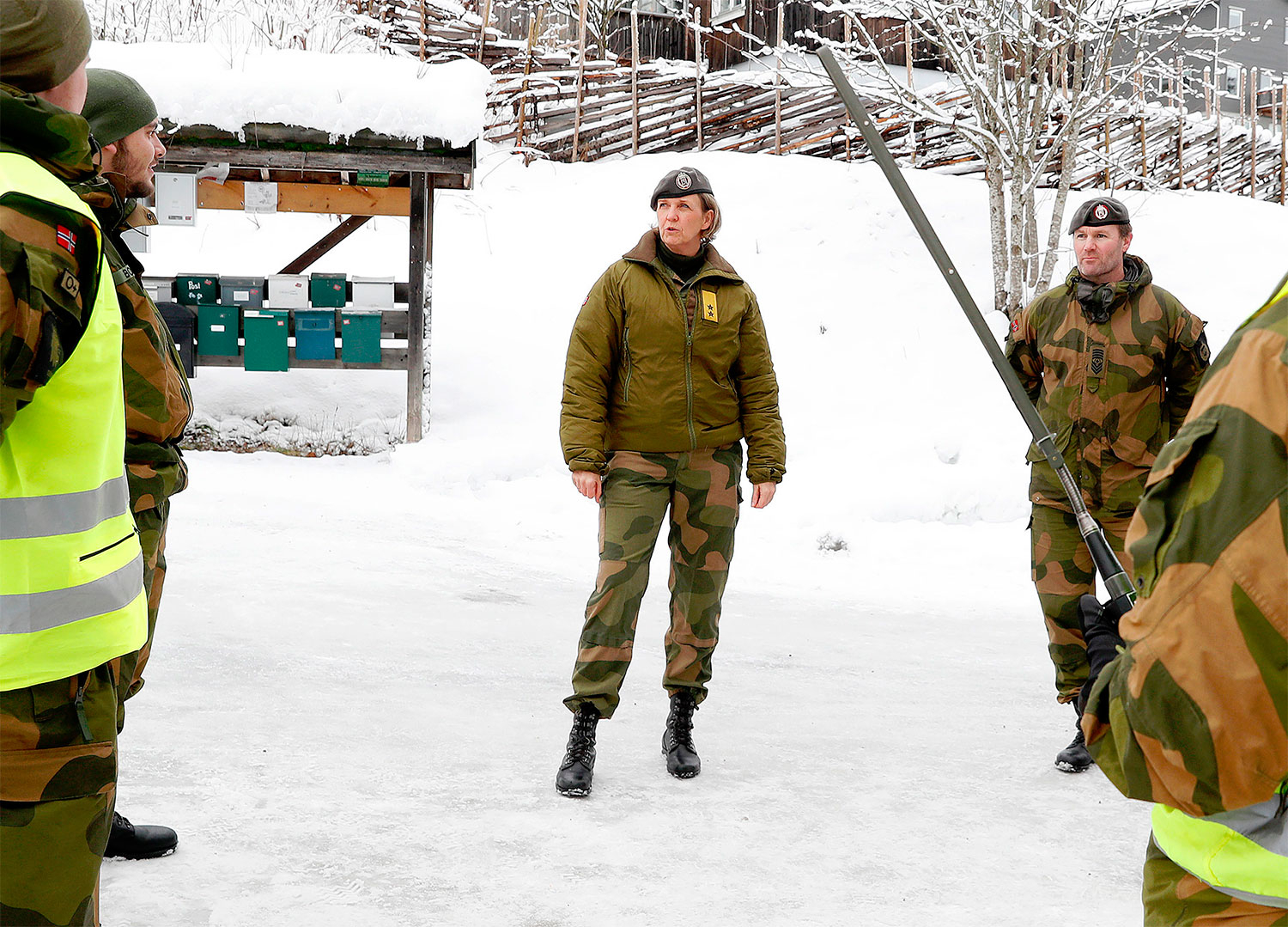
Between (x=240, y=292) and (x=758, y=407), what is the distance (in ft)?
24.0

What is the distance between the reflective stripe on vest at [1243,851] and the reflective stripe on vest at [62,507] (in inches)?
57.1

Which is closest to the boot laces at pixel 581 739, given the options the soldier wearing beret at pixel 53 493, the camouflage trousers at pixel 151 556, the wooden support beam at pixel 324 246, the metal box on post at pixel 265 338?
the camouflage trousers at pixel 151 556

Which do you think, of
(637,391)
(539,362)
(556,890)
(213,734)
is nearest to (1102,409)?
(637,391)

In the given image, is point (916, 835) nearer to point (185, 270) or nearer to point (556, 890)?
point (556, 890)

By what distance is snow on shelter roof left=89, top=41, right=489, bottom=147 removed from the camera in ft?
30.2

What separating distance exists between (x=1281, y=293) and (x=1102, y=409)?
305 centimetres

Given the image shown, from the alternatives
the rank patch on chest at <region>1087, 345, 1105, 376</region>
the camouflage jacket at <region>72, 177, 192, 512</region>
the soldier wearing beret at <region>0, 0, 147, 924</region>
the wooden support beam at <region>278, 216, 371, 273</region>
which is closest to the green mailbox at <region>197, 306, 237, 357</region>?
the wooden support beam at <region>278, 216, 371, 273</region>

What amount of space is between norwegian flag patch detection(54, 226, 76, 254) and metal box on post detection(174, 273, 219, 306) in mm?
9003

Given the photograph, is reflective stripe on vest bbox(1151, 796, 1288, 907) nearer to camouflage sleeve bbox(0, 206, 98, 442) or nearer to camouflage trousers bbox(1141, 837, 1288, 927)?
camouflage trousers bbox(1141, 837, 1288, 927)

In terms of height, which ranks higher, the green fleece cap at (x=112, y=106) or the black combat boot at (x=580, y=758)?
the green fleece cap at (x=112, y=106)

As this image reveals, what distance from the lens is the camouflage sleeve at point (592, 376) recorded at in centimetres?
370

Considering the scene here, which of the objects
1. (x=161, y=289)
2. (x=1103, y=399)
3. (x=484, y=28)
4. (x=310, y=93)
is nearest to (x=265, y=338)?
(x=161, y=289)

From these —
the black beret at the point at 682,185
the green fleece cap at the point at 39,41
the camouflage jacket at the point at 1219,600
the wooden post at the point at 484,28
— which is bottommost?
the camouflage jacket at the point at 1219,600

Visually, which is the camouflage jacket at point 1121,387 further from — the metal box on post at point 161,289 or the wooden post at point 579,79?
the wooden post at point 579,79
